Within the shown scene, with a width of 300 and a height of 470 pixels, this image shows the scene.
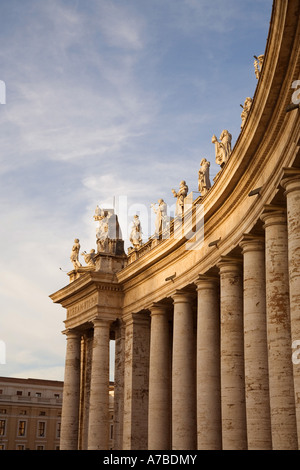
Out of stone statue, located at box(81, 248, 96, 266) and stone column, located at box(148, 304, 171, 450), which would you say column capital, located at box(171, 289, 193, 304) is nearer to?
stone column, located at box(148, 304, 171, 450)

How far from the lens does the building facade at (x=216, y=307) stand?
22.8m

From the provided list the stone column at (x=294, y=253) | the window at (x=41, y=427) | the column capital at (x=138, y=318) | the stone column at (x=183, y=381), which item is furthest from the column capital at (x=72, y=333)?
the window at (x=41, y=427)

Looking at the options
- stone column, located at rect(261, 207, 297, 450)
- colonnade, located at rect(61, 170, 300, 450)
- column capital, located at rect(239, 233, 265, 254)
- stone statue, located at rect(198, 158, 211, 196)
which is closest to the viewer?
stone column, located at rect(261, 207, 297, 450)

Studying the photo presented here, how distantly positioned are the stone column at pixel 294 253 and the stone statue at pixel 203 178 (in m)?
14.8

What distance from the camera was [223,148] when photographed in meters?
34.2

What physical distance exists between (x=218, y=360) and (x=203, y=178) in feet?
35.9

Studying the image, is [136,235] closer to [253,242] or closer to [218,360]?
[218,360]

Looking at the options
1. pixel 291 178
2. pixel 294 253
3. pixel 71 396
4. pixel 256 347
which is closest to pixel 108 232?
pixel 71 396

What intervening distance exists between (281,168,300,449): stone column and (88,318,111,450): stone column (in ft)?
90.0

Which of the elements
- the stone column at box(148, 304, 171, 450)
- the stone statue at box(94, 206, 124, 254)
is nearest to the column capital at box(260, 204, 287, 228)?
the stone column at box(148, 304, 171, 450)

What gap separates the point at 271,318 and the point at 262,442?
5135 millimetres

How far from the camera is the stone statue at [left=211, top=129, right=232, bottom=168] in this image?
3388 cm
